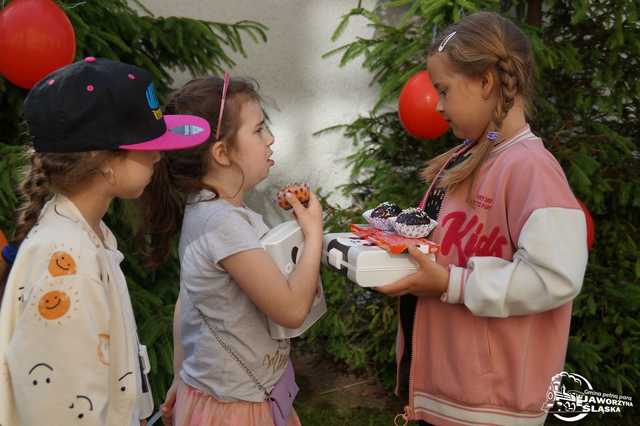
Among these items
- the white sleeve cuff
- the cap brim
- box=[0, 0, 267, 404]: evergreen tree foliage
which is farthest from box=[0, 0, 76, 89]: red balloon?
the white sleeve cuff

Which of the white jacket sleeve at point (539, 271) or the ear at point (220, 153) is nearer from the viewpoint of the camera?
the white jacket sleeve at point (539, 271)

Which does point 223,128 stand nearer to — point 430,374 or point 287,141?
point 430,374

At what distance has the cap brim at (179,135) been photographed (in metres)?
1.39

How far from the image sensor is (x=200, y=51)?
11.3 feet

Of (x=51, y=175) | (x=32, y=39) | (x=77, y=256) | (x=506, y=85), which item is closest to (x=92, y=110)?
(x=51, y=175)

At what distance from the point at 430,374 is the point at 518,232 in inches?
17.9

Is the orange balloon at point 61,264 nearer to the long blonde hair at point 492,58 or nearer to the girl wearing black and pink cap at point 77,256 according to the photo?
the girl wearing black and pink cap at point 77,256

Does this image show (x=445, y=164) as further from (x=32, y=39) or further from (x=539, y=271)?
(x=32, y=39)

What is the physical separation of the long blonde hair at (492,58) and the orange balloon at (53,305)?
97 centimetres

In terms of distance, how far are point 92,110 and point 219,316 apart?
637 millimetres

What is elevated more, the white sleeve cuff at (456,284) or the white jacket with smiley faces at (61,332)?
the white jacket with smiley faces at (61,332)

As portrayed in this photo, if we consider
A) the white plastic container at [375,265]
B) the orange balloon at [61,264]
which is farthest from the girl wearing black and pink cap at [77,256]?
the white plastic container at [375,265]

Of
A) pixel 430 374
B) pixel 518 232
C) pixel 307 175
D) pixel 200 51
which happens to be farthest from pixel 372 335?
pixel 518 232

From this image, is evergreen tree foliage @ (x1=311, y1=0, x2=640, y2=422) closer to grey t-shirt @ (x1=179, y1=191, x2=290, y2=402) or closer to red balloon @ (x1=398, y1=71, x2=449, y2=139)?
red balloon @ (x1=398, y1=71, x2=449, y2=139)
